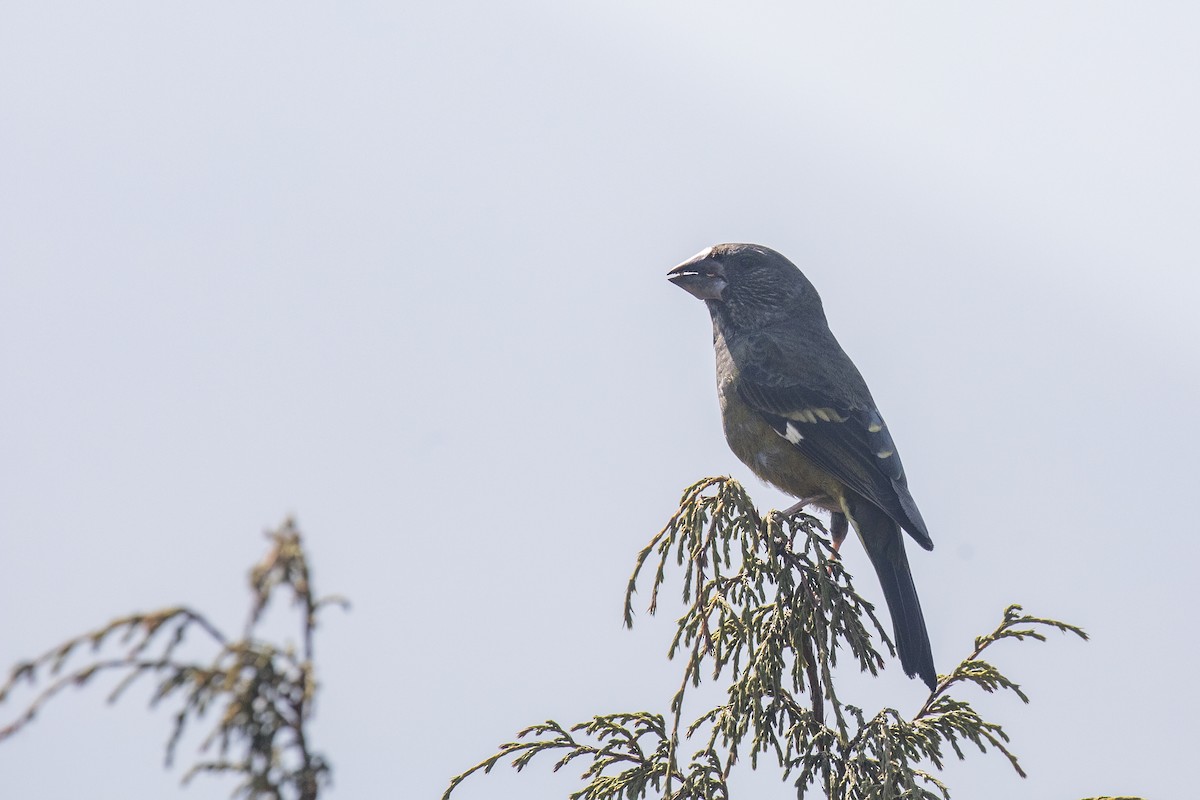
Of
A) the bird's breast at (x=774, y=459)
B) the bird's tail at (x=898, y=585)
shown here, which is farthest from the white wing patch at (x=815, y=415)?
the bird's tail at (x=898, y=585)

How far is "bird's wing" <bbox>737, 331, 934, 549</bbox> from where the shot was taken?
5.42 meters

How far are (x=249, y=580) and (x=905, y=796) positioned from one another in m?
2.35

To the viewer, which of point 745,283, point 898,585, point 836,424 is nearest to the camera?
point 898,585

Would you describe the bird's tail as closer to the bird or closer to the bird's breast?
the bird

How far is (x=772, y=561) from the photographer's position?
13.6ft

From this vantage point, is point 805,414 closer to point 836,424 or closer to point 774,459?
point 836,424

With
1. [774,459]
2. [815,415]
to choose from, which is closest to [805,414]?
[815,415]

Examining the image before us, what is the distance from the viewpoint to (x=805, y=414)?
5.72 metres

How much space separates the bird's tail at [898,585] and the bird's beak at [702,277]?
1.61 metres

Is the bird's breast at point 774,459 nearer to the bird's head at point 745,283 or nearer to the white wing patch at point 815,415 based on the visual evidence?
the white wing patch at point 815,415

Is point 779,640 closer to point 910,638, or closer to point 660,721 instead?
point 660,721

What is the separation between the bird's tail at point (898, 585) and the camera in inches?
188

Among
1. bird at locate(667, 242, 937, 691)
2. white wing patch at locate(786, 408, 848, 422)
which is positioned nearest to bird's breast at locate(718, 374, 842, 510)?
bird at locate(667, 242, 937, 691)

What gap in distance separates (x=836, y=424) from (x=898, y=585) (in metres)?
0.84
